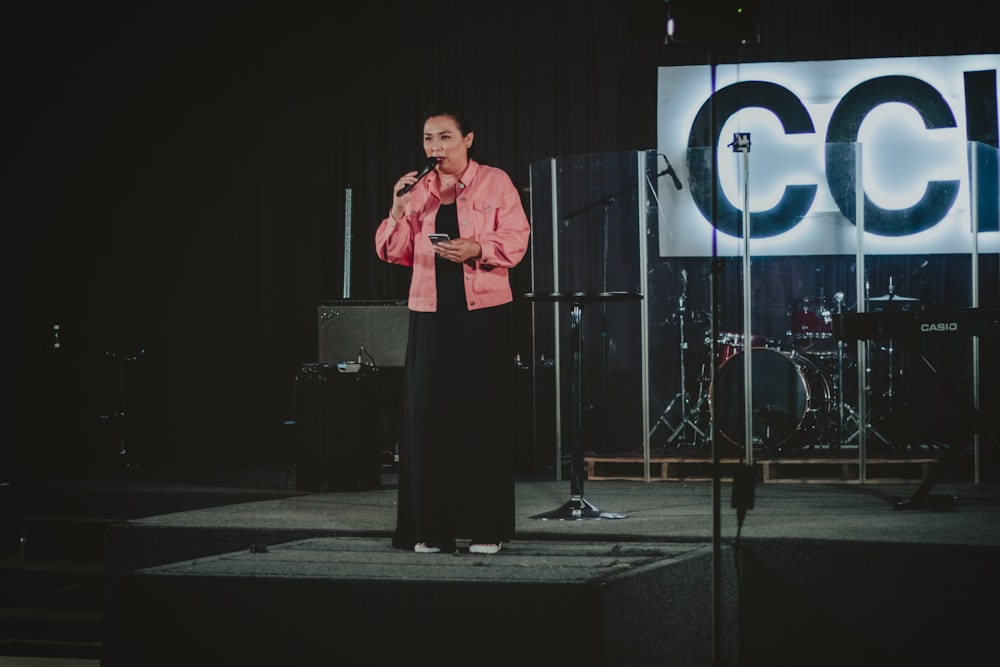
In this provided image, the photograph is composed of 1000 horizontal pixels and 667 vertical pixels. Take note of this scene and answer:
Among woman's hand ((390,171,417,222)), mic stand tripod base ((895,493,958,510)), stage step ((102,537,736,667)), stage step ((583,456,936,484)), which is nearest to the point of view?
stage step ((102,537,736,667))

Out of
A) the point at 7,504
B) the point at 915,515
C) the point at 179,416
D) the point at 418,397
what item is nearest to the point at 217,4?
the point at 179,416

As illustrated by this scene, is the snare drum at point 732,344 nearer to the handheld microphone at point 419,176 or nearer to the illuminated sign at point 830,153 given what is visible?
the illuminated sign at point 830,153

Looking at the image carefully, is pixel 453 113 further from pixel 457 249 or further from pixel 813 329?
pixel 813 329

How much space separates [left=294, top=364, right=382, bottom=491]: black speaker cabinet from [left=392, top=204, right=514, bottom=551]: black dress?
2.05m

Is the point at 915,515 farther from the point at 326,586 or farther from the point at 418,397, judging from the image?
the point at 326,586

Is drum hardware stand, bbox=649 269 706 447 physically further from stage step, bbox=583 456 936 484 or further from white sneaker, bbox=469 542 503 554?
white sneaker, bbox=469 542 503 554

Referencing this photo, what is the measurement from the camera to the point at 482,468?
380 cm

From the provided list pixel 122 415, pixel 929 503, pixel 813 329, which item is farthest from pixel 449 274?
pixel 122 415

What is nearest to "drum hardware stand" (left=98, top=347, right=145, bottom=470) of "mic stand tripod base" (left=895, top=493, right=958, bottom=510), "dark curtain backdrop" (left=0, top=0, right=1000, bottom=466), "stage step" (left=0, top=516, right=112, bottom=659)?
"dark curtain backdrop" (left=0, top=0, right=1000, bottom=466)

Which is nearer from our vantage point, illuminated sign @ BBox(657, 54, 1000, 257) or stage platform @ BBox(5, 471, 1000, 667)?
stage platform @ BBox(5, 471, 1000, 667)

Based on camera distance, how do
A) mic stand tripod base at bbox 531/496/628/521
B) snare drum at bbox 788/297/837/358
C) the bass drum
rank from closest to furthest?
mic stand tripod base at bbox 531/496/628/521 < the bass drum < snare drum at bbox 788/297/837/358

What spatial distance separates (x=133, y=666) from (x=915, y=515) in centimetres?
315

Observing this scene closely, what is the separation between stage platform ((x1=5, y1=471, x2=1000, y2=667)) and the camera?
3.09m

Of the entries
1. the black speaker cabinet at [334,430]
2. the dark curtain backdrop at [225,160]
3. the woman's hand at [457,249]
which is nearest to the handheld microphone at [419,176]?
the woman's hand at [457,249]
